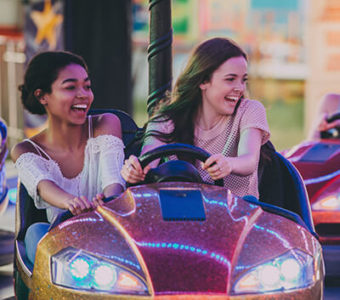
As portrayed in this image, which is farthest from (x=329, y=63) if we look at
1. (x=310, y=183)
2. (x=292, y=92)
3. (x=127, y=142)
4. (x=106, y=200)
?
(x=106, y=200)

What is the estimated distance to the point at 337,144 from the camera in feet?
13.5

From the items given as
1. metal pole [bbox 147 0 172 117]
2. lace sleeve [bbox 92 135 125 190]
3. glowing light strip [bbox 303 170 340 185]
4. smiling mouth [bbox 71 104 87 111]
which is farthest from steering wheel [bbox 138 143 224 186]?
glowing light strip [bbox 303 170 340 185]

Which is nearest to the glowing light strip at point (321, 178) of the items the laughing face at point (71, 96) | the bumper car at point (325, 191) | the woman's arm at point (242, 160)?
the bumper car at point (325, 191)

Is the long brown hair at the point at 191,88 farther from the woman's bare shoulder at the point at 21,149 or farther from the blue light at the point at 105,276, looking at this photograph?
the blue light at the point at 105,276

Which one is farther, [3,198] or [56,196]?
[3,198]

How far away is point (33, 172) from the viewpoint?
2.68 m

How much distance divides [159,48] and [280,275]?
1618 millimetres

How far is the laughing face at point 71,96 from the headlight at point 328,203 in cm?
133

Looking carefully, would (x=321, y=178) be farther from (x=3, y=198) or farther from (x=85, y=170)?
(x=3, y=198)

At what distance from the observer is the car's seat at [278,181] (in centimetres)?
267

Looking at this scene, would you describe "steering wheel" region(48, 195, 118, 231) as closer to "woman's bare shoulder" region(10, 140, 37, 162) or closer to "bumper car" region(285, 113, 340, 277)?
"woman's bare shoulder" region(10, 140, 37, 162)

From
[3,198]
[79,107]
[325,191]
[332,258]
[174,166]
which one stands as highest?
[79,107]

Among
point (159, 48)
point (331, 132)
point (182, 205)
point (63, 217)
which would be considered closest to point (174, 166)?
point (182, 205)

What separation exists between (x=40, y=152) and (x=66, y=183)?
0.15 meters
